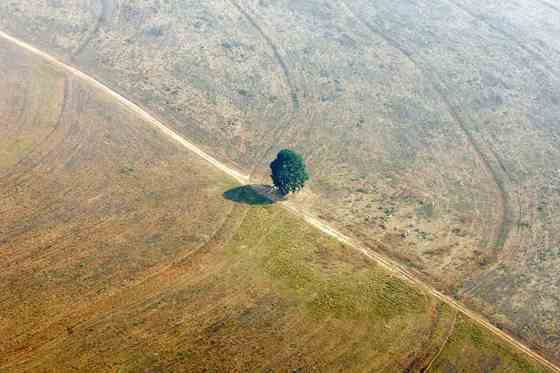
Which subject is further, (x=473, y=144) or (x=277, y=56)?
(x=277, y=56)

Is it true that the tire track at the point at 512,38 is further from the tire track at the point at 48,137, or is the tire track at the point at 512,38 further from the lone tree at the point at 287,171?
the tire track at the point at 48,137

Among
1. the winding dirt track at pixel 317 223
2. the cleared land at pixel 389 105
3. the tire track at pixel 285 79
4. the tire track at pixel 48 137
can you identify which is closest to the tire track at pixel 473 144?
the cleared land at pixel 389 105

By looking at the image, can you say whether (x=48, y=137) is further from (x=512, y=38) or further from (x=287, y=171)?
(x=512, y=38)

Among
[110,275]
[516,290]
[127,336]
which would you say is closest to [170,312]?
[127,336]

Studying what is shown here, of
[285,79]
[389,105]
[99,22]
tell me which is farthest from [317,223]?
[99,22]

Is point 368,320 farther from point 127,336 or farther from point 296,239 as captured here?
point 127,336

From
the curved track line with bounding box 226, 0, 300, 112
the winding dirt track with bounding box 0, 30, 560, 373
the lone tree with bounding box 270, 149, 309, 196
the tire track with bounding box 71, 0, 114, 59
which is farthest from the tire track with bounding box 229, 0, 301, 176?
the tire track with bounding box 71, 0, 114, 59
